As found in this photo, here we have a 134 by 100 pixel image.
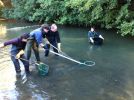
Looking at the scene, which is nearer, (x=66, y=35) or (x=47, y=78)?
(x=47, y=78)

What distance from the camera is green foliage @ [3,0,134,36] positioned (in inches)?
789

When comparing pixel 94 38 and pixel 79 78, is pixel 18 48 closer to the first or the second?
pixel 79 78

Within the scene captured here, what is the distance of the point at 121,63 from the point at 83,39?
5828 mm

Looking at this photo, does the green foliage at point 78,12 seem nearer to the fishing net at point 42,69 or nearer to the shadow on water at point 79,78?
the shadow on water at point 79,78

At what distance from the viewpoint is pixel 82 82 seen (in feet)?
42.8

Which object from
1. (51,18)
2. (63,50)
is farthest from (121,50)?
(51,18)

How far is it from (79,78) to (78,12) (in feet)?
37.1

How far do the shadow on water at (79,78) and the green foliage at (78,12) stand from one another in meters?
2.42

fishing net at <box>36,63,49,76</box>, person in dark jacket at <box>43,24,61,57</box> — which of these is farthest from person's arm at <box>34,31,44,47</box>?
person in dark jacket at <box>43,24,61,57</box>

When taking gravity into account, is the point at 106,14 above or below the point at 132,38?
above

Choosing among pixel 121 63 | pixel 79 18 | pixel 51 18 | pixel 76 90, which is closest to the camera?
pixel 76 90

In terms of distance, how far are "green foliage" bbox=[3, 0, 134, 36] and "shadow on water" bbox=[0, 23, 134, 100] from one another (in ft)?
7.95

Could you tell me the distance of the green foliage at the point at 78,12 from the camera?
65.7ft

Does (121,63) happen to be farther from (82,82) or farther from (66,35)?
(66,35)
